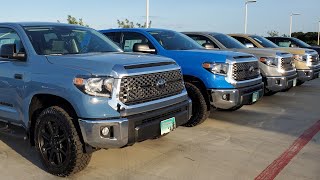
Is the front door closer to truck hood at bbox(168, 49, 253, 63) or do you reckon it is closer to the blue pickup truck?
the blue pickup truck

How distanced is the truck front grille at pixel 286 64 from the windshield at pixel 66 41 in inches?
197

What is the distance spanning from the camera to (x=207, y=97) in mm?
6895

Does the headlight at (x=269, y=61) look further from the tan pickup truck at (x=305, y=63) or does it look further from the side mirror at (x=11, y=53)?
the side mirror at (x=11, y=53)

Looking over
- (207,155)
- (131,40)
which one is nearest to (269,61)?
(131,40)

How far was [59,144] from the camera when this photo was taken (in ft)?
15.0

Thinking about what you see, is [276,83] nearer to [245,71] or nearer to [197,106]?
[245,71]

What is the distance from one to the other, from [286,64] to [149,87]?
19.7 feet

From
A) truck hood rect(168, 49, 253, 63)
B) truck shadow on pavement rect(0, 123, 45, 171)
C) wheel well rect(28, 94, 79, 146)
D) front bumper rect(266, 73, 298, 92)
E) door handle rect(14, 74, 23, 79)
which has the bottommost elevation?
truck shadow on pavement rect(0, 123, 45, 171)

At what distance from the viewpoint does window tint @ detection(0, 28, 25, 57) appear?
5.14 meters

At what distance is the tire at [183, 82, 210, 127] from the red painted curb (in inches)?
63.1

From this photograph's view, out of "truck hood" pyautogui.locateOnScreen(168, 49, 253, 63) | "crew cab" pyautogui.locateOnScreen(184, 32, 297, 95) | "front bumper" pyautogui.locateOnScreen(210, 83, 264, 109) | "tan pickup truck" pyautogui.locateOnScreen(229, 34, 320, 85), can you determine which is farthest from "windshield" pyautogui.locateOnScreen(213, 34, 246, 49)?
"front bumper" pyautogui.locateOnScreen(210, 83, 264, 109)

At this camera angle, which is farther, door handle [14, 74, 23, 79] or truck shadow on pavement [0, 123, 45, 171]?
truck shadow on pavement [0, 123, 45, 171]

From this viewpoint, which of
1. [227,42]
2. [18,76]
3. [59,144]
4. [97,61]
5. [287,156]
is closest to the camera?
[97,61]

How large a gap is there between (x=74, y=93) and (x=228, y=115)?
4.59m
